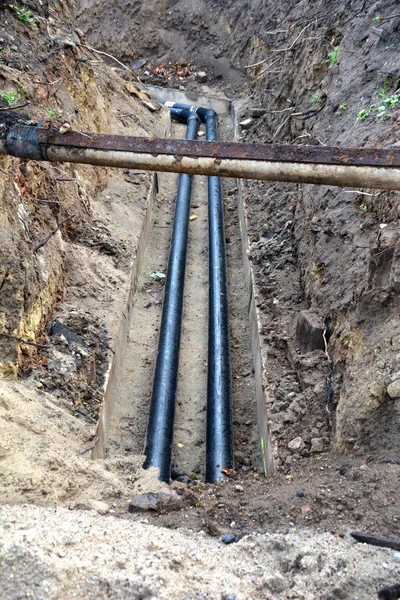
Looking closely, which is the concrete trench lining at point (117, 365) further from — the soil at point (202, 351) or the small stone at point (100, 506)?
the small stone at point (100, 506)

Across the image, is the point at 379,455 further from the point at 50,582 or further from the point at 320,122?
the point at 320,122

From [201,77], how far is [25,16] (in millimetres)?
8872

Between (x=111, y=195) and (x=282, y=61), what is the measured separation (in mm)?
5154

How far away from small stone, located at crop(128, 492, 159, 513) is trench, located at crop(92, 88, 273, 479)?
4.05 feet

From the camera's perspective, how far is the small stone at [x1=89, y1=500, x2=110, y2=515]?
13.0 feet

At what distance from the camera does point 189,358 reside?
7.45 meters

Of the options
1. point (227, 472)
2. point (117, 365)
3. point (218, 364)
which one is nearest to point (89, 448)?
point (227, 472)

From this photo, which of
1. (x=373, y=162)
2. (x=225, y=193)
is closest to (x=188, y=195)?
(x=225, y=193)

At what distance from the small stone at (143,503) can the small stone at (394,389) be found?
1955mm

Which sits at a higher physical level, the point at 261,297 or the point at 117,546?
the point at 261,297

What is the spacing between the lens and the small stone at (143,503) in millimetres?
4055

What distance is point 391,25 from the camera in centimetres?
795

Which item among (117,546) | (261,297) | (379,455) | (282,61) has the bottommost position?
(117,546)

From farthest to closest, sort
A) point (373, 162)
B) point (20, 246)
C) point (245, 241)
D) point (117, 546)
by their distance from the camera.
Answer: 1. point (245, 241)
2. point (20, 246)
3. point (373, 162)
4. point (117, 546)
